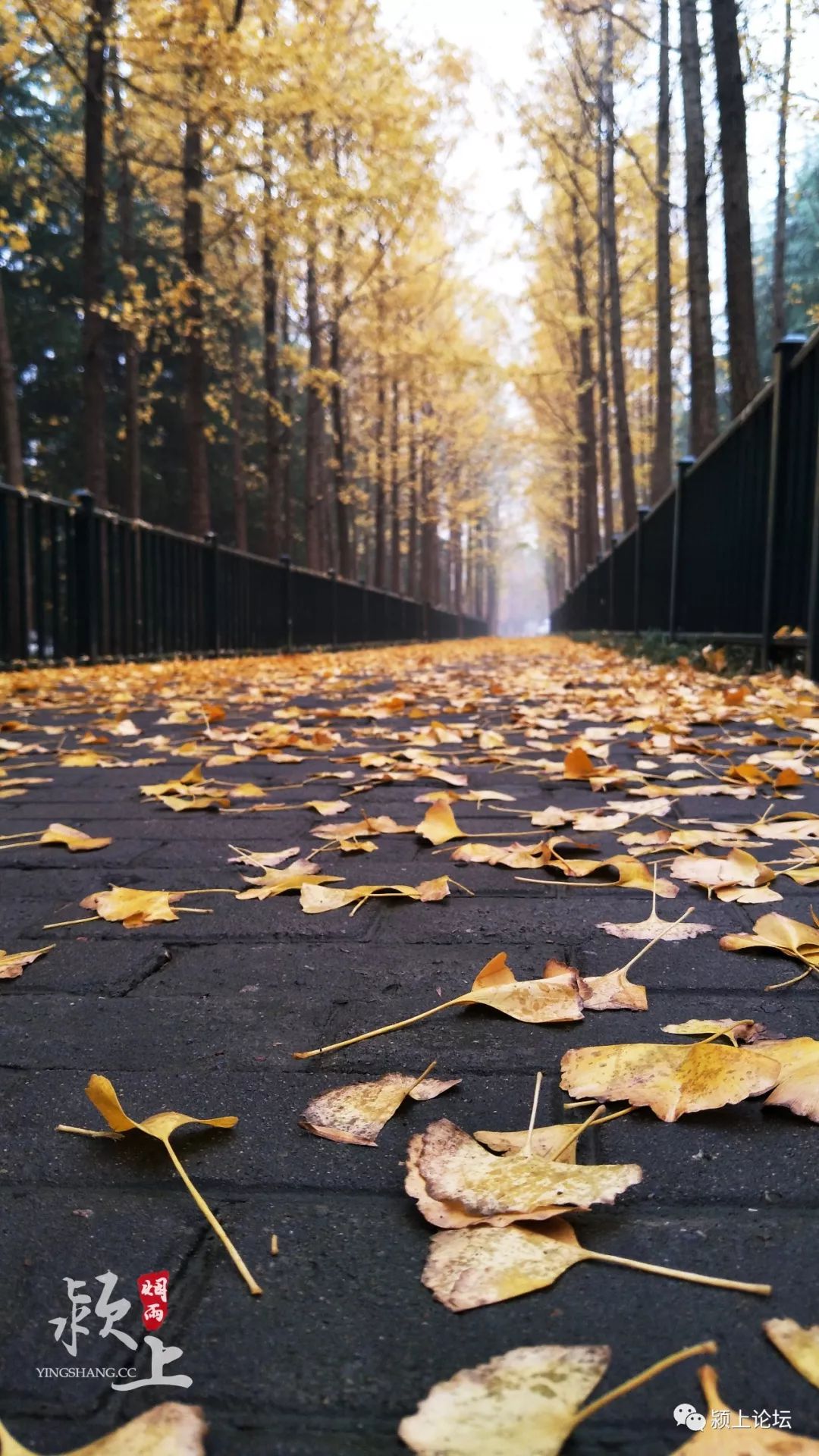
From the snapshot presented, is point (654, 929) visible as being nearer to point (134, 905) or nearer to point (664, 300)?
point (134, 905)

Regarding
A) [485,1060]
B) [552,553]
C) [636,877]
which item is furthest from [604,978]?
[552,553]

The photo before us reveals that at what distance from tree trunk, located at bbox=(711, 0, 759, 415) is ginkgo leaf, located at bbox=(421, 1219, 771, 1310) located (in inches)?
355

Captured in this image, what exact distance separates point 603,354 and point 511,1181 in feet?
69.3

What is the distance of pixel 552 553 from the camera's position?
4875cm

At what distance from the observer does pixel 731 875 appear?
70.2 inches

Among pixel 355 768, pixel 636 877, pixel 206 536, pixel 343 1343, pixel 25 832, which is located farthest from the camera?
pixel 206 536

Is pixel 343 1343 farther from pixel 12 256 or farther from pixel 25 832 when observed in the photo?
pixel 12 256

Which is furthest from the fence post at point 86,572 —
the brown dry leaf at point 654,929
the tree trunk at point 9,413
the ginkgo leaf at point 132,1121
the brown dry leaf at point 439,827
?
the ginkgo leaf at point 132,1121

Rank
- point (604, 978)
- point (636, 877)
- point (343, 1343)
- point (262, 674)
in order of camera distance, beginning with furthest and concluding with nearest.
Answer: point (262, 674) → point (636, 877) → point (604, 978) → point (343, 1343)

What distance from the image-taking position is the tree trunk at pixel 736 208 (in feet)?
26.8

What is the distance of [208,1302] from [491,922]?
3.06 feet

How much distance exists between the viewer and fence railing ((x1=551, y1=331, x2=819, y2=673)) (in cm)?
535

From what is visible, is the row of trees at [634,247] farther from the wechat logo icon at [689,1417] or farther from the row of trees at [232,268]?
the wechat logo icon at [689,1417]

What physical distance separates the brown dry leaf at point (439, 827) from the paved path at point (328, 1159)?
0.14 feet
